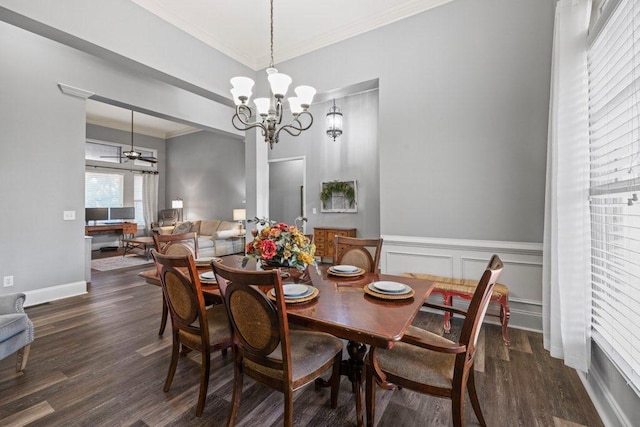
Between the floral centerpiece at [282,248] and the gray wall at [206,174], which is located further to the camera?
the gray wall at [206,174]

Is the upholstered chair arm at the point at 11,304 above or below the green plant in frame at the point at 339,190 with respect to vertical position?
below

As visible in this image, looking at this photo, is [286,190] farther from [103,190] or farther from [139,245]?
[103,190]

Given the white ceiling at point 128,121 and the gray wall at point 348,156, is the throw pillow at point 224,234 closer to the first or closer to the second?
the gray wall at point 348,156

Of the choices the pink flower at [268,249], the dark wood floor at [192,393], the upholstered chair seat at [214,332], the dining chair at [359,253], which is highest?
the pink flower at [268,249]

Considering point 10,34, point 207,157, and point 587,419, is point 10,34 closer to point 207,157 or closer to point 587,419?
point 207,157

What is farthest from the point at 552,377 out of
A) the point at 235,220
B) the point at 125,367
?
the point at 235,220

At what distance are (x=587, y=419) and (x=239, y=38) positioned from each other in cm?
475

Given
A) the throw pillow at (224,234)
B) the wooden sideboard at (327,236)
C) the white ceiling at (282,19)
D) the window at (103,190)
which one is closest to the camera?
the white ceiling at (282,19)

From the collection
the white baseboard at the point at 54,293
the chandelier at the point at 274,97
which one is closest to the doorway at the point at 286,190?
the white baseboard at the point at 54,293

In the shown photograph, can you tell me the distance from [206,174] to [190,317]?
738cm

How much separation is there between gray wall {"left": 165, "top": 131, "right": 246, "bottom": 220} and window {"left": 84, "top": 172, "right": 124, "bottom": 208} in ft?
4.32

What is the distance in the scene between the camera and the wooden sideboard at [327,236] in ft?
18.5

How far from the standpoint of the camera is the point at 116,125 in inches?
308

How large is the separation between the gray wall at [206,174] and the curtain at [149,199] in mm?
409
